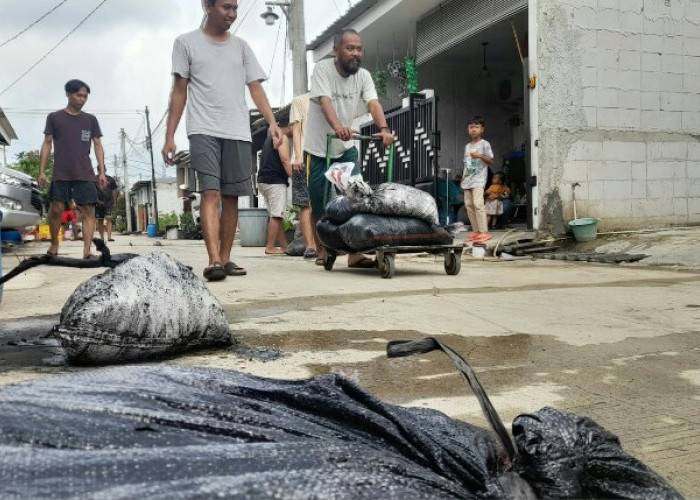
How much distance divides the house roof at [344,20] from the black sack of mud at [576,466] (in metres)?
9.84

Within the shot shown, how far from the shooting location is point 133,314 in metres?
1.95

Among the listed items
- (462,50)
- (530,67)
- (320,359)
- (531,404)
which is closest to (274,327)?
(320,359)

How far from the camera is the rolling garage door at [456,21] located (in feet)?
27.1

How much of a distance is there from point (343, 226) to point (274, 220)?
3126mm

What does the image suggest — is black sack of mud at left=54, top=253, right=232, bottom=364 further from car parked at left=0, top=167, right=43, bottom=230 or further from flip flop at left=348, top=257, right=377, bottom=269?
car parked at left=0, top=167, right=43, bottom=230

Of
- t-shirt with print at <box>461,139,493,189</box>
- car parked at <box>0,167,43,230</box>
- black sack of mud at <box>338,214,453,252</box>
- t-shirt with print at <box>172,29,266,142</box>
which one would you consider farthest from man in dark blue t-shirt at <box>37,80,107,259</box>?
t-shirt with print at <box>461,139,493,189</box>

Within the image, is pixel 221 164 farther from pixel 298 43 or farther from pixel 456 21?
pixel 298 43

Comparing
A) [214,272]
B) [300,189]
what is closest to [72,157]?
[300,189]

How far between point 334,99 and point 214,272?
183cm

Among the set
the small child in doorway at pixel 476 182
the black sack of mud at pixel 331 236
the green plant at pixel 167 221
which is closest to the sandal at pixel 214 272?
the black sack of mud at pixel 331 236

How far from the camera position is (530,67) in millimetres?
7156

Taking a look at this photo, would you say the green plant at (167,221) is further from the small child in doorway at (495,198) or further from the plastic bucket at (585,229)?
the plastic bucket at (585,229)

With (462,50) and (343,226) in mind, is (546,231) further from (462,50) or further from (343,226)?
(462,50)

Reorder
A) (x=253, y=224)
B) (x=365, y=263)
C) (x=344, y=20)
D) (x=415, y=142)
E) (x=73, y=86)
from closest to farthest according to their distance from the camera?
(x=365, y=263), (x=73, y=86), (x=415, y=142), (x=253, y=224), (x=344, y=20)
